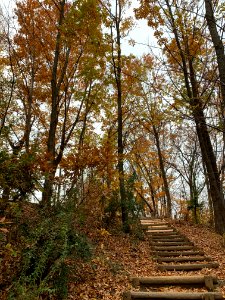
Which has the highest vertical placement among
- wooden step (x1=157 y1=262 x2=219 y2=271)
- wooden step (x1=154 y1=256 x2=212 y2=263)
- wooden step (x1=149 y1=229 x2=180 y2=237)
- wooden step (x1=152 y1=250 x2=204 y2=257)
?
wooden step (x1=149 y1=229 x2=180 y2=237)

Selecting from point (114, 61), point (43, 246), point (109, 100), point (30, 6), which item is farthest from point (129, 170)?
point (43, 246)

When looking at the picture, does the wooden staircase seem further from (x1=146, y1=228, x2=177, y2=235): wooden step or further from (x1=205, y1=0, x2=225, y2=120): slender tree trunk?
(x1=205, y1=0, x2=225, y2=120): slender tree trunk

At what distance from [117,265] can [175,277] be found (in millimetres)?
1214

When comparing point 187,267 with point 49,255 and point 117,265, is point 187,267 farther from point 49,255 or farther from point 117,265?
point 49,255

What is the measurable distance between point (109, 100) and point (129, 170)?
14.6m

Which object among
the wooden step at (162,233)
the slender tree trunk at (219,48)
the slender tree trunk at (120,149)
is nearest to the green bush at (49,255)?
the slender tree trunk at (219,48)

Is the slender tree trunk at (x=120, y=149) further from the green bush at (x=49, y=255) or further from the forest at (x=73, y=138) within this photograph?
the green bush at (x=49, y=255)

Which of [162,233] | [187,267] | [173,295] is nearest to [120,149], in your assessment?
[162,233]

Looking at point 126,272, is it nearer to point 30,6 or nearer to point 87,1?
point 87,1

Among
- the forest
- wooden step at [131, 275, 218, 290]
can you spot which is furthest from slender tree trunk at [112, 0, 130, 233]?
wooden step at [131, 275, 218, 290]

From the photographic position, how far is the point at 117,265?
19.0ft

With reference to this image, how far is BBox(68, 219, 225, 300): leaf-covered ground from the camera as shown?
4.92 meters

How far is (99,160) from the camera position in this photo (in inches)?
332

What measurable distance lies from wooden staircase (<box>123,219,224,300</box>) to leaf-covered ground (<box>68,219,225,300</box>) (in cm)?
20
